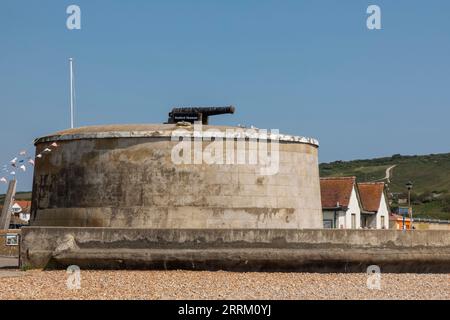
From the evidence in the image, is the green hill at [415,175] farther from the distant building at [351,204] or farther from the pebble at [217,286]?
the pebble at [217,286]

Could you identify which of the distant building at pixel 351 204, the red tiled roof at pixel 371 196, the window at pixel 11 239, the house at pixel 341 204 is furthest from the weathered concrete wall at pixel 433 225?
the window at pixel 11 239

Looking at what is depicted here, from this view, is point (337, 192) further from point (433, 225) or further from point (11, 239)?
point (433, 225)

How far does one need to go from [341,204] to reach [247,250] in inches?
754

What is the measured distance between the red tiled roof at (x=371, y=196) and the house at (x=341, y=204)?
103 inches

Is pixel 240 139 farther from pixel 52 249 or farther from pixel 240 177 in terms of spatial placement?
pixel 52 249

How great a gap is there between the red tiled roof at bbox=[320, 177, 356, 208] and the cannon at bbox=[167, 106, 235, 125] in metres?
14.5

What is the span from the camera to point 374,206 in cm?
3778

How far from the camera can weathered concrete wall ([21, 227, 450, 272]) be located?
14219 mm

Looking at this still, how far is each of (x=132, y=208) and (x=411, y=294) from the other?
6628 millimetres

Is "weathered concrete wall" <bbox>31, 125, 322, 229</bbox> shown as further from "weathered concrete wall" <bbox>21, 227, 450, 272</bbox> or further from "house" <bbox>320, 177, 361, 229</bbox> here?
"house" <bbox>320, 177, 361, 229</bbox>

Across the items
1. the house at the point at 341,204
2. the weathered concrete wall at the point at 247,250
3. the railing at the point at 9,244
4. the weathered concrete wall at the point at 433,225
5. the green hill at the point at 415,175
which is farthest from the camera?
the green hill at the point at 415,175

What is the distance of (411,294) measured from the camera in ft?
37.8

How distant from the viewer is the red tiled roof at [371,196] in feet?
124

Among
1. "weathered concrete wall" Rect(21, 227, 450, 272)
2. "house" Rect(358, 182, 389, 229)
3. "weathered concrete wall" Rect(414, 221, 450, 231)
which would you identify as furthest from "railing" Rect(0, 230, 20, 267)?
"weathered concrete wall" Rect(414, 221, 450, 231)
